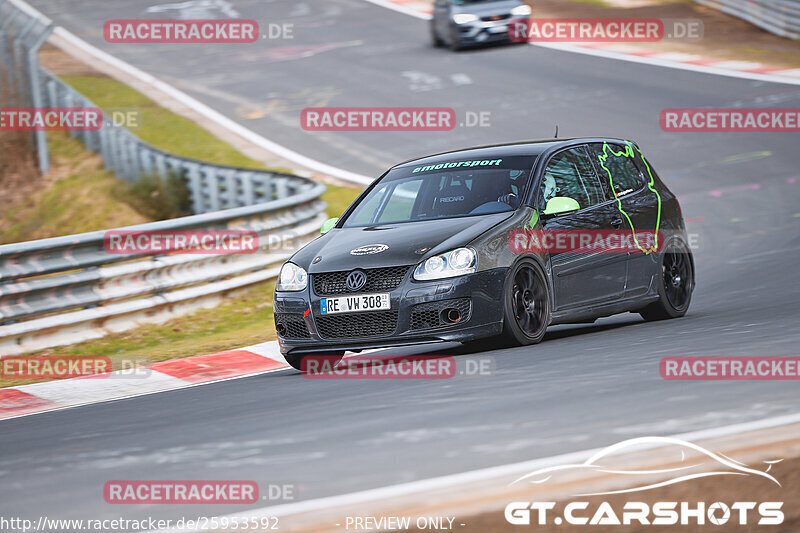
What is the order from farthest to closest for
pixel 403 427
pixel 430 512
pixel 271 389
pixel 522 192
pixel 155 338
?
pixel 155 338, pixel 522 192, pixel 271 389, pixel 403 427, pixel 430 512

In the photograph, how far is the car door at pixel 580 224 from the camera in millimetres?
8219

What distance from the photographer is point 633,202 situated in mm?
9188

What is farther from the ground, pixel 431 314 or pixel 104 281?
pixel 431 314

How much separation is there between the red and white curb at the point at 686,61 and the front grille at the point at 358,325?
54.7 feet

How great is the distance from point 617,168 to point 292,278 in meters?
2.93

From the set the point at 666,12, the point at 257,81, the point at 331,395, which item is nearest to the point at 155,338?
the point at 331,395

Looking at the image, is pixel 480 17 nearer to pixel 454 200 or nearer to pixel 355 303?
pixel 454 200

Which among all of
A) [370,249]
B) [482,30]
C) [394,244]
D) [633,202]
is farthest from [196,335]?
[482,30]

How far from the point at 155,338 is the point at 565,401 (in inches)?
260

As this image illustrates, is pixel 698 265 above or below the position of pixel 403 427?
below

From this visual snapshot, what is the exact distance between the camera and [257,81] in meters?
27.6

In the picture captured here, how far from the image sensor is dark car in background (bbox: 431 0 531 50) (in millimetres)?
27719

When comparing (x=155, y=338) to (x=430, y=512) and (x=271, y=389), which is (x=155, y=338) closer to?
(x=271, y=389)

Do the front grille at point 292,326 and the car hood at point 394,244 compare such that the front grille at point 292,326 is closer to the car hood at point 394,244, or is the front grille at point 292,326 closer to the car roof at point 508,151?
the car hood at point 394,244
